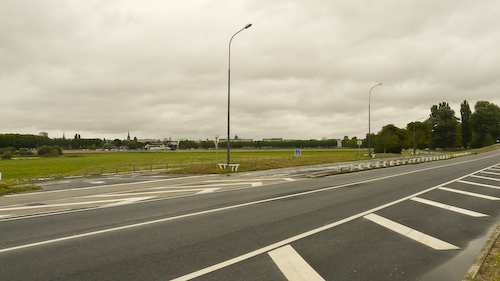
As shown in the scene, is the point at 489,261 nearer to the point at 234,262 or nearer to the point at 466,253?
the point at 466,253

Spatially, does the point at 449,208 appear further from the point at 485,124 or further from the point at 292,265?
the point at 485,124

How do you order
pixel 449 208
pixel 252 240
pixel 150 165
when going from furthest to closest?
pixel 150 165
pixel 449 208
pixel 252 240

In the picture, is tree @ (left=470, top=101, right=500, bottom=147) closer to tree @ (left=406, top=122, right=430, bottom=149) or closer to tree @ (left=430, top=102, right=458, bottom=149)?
tree @ (left=430, top=102, right=458, bottom=149)

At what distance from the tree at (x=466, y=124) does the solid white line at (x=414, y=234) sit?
132m

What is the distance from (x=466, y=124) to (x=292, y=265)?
137504 millimetres

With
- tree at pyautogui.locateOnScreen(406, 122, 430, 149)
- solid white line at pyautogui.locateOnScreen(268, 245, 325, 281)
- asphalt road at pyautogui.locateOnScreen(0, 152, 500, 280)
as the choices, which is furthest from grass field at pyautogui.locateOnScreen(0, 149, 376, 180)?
tree at pyautogui.locateOnScreen(406, 122, 430, 149)

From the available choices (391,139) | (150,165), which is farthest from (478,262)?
(391,139)

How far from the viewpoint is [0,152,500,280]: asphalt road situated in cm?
447

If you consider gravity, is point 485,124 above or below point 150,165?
above

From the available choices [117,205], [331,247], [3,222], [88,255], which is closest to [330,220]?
[331,247]

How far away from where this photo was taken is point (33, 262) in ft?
16.0

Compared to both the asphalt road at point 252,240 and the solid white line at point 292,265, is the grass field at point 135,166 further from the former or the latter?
the solid white line at point 292,265

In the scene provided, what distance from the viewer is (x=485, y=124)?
10444 centimetres

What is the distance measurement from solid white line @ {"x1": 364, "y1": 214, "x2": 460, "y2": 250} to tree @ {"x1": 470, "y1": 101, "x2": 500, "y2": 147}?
13154 cm
